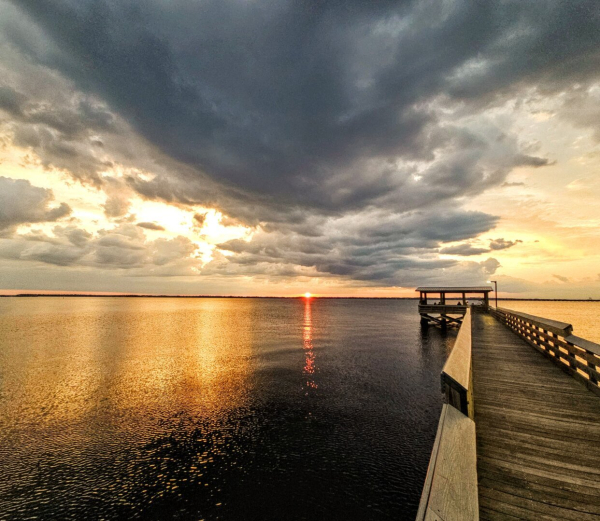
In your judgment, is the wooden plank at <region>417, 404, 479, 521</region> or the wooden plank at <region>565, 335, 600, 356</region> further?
the wooden plank at <region>565, 335, 600, 356</region>

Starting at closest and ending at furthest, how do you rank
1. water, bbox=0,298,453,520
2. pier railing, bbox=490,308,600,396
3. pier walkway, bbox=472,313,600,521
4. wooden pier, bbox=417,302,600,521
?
wooden pier, bbox=417,302,600,521 < pier walkway, bbox=472,313,600,521 < pier railing, bbox=490,308,600,396 < water, bbox=0,298,453,520

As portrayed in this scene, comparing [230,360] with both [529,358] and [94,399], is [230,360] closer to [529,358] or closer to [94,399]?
[94,399]

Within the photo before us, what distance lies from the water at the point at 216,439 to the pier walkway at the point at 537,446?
3.80m

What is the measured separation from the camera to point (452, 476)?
8.88 feet

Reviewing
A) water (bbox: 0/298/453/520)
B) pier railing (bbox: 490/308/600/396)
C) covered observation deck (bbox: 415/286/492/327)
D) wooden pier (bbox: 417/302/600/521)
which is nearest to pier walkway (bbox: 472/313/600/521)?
wooden pier (bbox: 417/302/600/521)

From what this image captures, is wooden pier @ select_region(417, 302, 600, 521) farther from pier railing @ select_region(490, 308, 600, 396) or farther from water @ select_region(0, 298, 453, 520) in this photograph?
water @ select_region(0, 298, 453, 520)

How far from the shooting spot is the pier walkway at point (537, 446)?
3.58 meters

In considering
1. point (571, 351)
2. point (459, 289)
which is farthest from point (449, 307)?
point (571, 351)

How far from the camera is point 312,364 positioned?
22.7 meters

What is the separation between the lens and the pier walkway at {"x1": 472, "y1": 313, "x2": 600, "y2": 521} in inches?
141

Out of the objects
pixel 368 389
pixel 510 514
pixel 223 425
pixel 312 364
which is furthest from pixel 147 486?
pixel 312 364

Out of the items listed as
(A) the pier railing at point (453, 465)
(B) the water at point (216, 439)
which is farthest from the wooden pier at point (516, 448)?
(B) the water at point (216, 439)

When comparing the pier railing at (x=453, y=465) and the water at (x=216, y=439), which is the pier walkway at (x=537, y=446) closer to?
the pier railing at (x=453, y=465)

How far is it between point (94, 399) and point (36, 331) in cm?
3654
